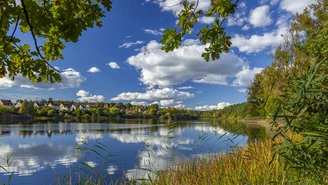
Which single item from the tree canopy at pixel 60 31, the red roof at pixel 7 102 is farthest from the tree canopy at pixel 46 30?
the red roof at pixel 7 102

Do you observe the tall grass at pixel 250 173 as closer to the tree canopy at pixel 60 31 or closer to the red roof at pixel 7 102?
the tree canopy at pixel 60 31

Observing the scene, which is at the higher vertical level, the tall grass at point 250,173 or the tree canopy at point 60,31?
the tree canopy at point 60,31

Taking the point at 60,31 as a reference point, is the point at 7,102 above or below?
above

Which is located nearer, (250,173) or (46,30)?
(46,30)

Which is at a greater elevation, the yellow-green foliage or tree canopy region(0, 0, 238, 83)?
tree canopy region(0, 0, 238, 83)

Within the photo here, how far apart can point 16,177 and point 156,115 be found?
8761cm

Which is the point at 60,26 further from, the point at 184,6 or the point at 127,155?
the point at 127,155

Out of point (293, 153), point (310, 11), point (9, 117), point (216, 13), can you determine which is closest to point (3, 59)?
point (216, 13)

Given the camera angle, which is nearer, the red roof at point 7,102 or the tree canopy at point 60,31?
the tree canopy at point 60,31

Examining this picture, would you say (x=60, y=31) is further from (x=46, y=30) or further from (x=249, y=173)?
(x=249, y=173)

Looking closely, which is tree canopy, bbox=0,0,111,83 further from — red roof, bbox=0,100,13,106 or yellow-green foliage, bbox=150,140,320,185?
red roof, bbox=0,100,13,106

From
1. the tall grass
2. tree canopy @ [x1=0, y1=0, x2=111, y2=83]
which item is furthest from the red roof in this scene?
tree canopy @ [x1=0, y1=0, x2=111, y2=83]

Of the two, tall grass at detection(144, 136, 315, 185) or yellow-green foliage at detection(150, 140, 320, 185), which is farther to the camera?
yellow-green foliage at detection(150, 140, 320, 185)

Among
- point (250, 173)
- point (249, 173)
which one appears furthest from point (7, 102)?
point (250, 173)
